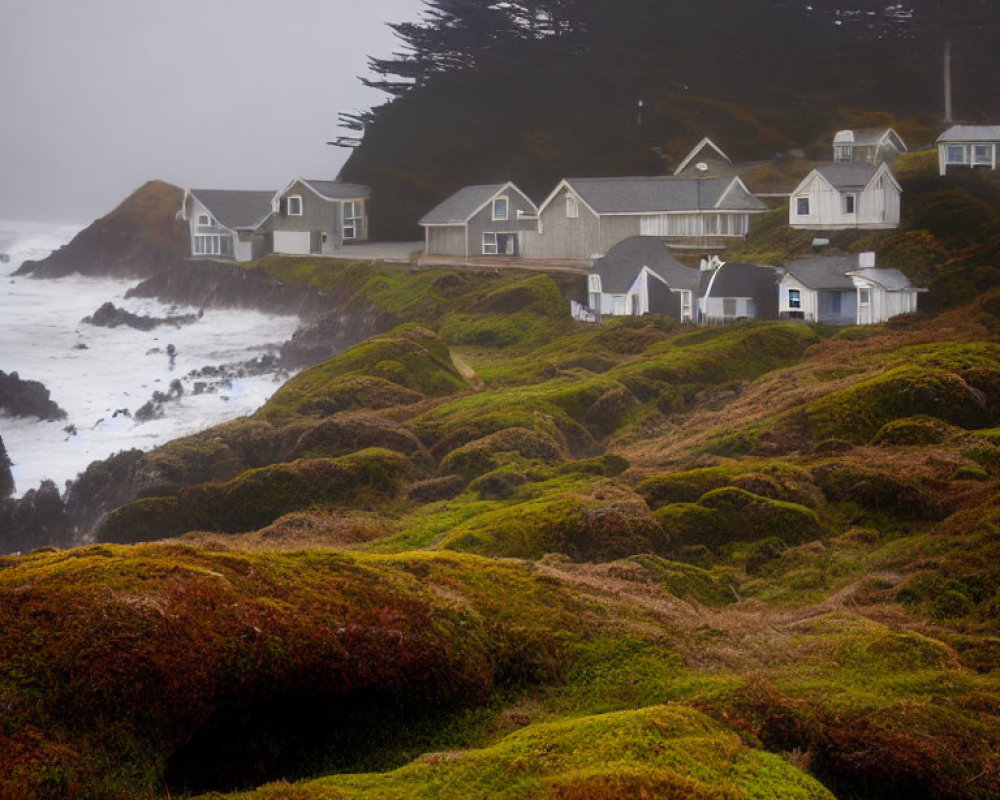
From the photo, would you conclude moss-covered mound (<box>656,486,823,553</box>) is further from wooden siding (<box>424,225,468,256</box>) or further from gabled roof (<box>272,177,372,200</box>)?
gabled roof (<box>272,177,372,200</box>)

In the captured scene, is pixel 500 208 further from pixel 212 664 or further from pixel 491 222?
pixel 212 664

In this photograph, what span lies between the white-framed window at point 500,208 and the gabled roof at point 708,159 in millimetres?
9713

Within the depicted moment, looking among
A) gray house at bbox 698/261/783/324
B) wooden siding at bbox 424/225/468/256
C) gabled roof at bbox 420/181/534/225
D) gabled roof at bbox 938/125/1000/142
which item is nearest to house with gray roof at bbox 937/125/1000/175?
gabled roof at bbox 938/125/1000/142

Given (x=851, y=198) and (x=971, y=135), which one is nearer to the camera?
(x=851, y=198)

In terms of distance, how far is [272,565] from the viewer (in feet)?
33.5

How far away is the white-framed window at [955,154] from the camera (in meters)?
48.9

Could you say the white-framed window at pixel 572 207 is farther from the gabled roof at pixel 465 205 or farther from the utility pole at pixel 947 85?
the utility pole at pixel 947 85

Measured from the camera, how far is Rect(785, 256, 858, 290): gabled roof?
122ft

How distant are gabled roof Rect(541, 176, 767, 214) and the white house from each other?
13.1m

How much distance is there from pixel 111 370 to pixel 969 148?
3662cm

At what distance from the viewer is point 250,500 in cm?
2239

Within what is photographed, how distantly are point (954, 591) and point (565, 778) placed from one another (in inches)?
335

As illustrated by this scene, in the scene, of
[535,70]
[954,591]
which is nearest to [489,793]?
[954,591]

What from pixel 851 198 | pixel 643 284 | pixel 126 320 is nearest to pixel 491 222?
pixel 643 284
